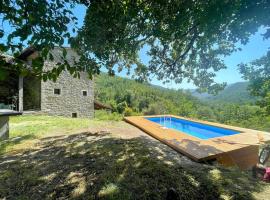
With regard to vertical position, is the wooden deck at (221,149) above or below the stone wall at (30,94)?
below

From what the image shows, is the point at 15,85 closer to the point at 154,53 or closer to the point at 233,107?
the point at 154,53

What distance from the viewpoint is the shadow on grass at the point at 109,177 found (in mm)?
2994

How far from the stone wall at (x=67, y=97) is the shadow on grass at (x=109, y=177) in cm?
1014

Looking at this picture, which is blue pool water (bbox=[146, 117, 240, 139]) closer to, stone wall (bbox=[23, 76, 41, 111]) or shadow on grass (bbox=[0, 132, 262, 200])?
shadow on grass (bbox=[0, 132, 262, 200])

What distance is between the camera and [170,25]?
410 centimetres

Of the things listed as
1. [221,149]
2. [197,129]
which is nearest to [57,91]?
[197,129]

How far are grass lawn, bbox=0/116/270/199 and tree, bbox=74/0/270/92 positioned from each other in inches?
85.7

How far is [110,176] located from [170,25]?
3511mm

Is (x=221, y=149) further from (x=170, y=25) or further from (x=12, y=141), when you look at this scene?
(x=12, y=141)

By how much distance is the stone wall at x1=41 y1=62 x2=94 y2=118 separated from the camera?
47.5 ft

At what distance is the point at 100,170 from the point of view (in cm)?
383

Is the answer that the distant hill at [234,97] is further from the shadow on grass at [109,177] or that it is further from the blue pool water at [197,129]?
the shadow on grass at [109,177]

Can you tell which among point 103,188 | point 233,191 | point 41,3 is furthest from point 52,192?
point 233,191

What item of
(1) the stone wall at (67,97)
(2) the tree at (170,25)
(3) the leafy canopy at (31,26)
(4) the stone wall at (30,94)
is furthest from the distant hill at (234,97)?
(3) the leafy canopy at (31,26)
